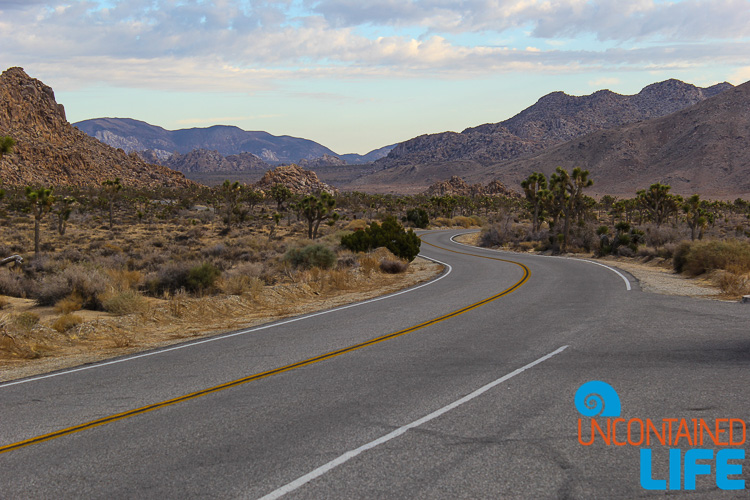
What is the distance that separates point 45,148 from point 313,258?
353 feet

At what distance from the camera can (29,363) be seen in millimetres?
10156

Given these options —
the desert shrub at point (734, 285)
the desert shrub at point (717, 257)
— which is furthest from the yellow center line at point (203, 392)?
the desert shrub at point (717, 257)

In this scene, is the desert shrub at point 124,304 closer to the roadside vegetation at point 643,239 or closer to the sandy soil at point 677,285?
the sandy soil at point 677,285

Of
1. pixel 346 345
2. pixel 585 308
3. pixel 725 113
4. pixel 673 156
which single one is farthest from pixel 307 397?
pixel 725 113

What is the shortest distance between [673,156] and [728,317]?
145m

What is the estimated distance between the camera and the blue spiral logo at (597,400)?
6512 millimetres

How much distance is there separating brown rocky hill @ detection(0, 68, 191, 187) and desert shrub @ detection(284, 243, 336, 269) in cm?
9093

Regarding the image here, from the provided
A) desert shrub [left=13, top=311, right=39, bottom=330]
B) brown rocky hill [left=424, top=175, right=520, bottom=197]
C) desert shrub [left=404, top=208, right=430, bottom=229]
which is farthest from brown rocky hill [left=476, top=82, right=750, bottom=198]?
desert shrub [left=13, top=311, right=39, bottom=330]

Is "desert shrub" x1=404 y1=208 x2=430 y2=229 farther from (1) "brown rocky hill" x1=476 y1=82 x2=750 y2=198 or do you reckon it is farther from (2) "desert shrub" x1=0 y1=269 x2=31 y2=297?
(1) "brown rocky hill" x1=476 y1=82 x2=750 y2=198

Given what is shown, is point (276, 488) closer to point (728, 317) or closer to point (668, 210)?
point (728, 317)

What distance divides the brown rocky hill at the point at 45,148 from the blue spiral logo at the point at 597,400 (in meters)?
108

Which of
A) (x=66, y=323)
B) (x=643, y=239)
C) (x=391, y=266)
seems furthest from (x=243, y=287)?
(x=643, y=239)

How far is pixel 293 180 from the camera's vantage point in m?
158

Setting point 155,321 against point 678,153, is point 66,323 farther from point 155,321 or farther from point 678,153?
point 678,153
